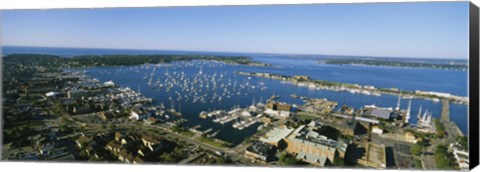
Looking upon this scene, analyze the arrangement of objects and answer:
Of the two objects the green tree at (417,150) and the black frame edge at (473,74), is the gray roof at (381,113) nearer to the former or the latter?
the green tree at (417,150)

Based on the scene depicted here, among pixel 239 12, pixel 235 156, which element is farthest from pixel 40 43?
pixel 235 156

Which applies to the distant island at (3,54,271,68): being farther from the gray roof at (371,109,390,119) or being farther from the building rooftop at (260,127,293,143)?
the gray roof at (371,109,390,119)

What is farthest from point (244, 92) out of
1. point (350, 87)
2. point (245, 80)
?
point (350, 87)

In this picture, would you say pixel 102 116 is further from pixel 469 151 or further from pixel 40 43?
pixel 469 151

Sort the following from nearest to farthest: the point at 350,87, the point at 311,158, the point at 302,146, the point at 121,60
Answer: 1. the point at 311,158
2. the point at 302,146
3. the point at 350,87
4. the point at 121,60

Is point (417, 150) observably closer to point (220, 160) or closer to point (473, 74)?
point (473, 74)

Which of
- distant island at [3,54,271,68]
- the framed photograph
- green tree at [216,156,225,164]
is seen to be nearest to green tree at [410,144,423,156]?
the framed photograph
